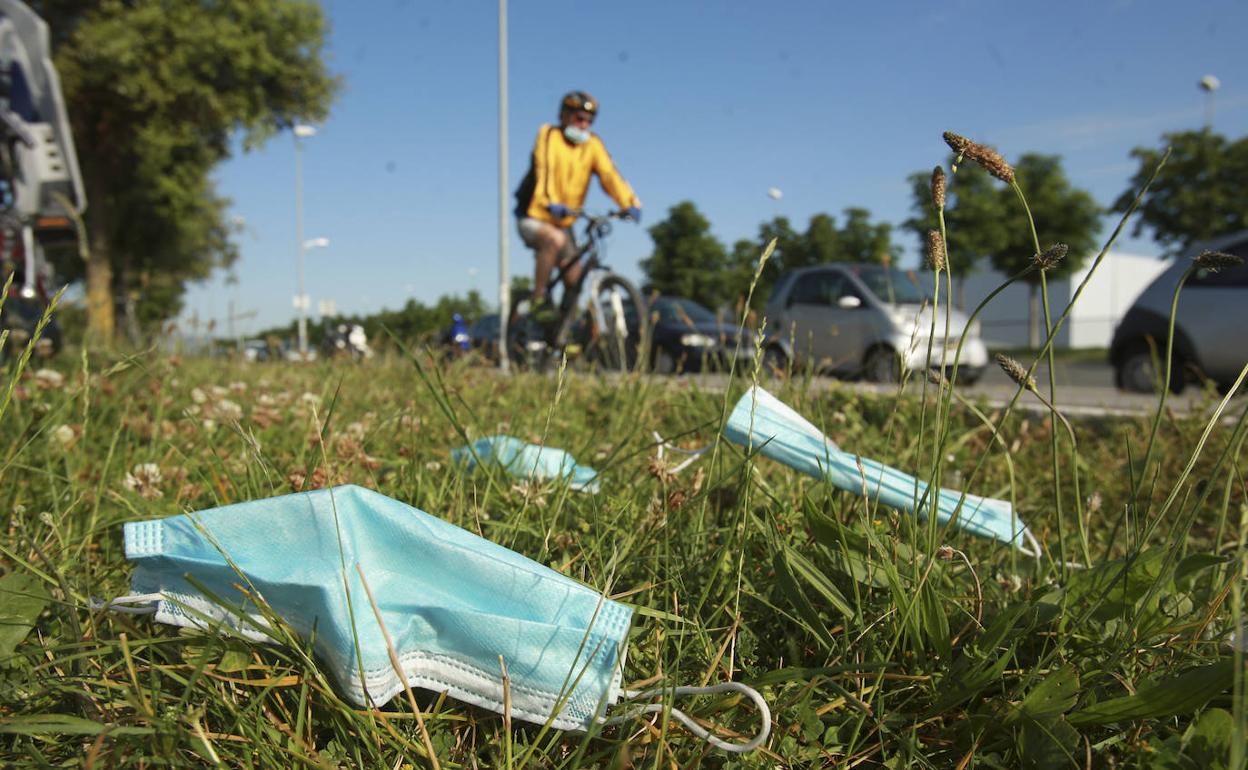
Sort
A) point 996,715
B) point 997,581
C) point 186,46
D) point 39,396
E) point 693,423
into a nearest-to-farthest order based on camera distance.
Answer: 1. point 996,715
2. point 997,581
3. point 39,396
4. point 693,423
5. point 186,46

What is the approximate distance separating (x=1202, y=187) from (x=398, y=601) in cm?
4194

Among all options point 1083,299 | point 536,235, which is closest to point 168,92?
point 536,235

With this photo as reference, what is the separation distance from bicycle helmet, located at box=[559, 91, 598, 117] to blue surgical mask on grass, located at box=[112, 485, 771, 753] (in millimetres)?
A: 6201

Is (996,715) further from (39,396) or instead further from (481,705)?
(39,396)

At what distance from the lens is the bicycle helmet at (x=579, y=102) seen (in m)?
6.91

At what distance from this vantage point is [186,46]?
21.3 meters

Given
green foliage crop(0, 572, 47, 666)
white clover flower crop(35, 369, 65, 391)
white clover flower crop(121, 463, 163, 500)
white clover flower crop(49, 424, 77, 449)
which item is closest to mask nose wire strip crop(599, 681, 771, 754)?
green foliage crop(0, 572, 47, 666)

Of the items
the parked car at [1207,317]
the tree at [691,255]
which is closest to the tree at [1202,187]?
the tree at [691,255]

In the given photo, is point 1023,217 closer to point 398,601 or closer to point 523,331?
point 523,331

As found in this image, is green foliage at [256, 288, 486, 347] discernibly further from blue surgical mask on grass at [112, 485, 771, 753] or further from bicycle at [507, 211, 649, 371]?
blue surgical mask on grass at [112, 485, 771, 753]

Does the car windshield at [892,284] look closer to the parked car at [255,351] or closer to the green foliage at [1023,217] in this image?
the parked car at [255,351]

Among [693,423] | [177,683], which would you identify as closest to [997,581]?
[177,683]

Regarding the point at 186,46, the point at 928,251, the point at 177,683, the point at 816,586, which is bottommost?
the point at 177,683

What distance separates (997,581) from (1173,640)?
0.31 m
